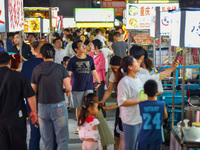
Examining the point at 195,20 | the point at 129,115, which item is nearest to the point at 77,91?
the point at 129,115

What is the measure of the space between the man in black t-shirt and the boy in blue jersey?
1.48 meters

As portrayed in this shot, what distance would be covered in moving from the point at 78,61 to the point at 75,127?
171 cm

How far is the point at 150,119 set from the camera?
4266mm

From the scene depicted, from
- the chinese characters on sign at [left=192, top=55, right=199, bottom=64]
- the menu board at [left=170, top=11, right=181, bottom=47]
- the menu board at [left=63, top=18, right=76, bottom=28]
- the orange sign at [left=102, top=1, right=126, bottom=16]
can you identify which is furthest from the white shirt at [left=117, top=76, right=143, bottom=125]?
the orange sign at [left=102, top=1, right=126, bottom=16]

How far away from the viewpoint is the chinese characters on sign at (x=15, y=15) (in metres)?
5.17

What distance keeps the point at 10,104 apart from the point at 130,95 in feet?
4.88

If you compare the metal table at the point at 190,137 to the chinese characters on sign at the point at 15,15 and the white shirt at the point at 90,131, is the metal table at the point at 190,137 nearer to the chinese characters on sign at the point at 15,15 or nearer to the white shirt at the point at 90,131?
the white shirt at the point at 90,131

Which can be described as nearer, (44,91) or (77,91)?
(44,91)

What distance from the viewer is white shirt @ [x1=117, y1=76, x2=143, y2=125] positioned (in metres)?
4.54

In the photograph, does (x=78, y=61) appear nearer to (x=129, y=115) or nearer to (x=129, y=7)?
(x=129, y=115)

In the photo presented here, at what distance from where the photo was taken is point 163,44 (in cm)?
1036

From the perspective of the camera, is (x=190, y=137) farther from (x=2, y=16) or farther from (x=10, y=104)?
(x=2, y=16)

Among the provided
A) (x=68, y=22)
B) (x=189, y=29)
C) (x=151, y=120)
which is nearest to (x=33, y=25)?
(x=189, y=29)

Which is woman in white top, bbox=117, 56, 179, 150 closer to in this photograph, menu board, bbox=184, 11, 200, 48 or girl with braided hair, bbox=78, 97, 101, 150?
girl with braided hair, bbox=78, 97, 101, 150
